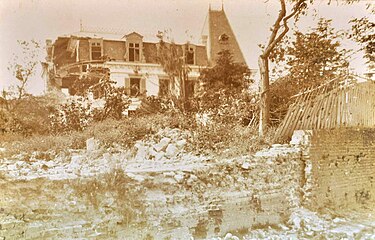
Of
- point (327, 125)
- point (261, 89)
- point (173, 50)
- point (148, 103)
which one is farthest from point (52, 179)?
point (327, 125)

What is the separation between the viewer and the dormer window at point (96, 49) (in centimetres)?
292

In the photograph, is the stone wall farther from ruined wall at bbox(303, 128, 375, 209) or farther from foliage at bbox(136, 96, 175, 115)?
foliage at bbox(136, 96, 175, 115)

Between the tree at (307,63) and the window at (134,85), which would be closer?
the window at (134,85)

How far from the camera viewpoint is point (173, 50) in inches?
123

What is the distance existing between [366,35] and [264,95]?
1.41 m

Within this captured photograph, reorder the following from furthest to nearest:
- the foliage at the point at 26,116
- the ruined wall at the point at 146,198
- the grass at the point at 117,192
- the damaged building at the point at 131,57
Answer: the damaged building at the point at 131,57
the foliage at the point at 26,116
the grass at the point at 117,192
the ruined wall at the point at 146,198

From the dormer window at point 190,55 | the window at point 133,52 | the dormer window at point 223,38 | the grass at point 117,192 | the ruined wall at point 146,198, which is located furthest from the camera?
the dormer window at point 223,38

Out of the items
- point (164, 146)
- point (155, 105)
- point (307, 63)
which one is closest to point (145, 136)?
point (164, 146)

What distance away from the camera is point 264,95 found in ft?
11.7

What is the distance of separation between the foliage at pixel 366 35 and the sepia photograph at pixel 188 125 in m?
0.02

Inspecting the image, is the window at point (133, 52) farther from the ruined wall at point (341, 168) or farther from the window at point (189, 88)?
the ruined wall at point (341, 168)

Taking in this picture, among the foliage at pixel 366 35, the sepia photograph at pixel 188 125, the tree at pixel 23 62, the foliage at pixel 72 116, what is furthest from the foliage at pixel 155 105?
the foliage at pixel 366 35

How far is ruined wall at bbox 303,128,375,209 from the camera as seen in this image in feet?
11.5

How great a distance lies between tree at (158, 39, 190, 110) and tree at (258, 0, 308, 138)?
0.94 metres
